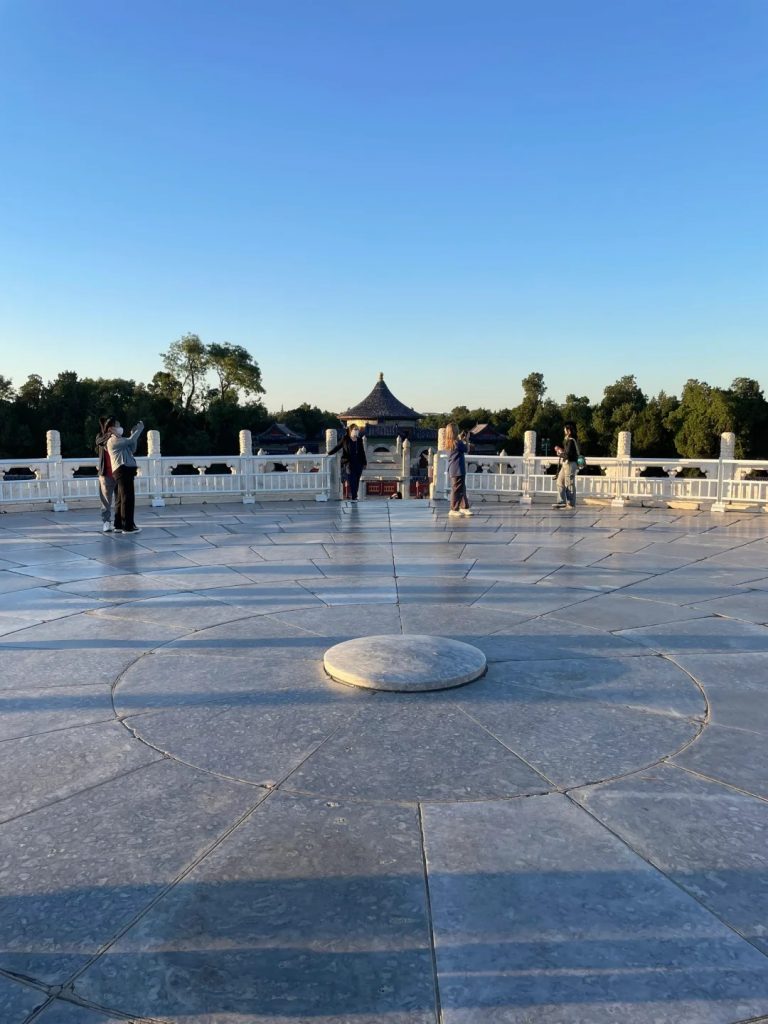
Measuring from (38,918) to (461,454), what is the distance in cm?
Answer: 1217

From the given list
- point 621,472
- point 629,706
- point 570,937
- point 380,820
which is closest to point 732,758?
point 629,706

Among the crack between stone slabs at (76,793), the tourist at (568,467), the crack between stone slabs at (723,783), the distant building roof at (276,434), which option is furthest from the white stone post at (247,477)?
the distant building roof at (276,434)

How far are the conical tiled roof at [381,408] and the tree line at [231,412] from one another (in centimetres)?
1063

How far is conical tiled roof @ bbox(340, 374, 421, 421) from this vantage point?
211 feet

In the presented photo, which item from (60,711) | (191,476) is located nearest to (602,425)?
(191,476)

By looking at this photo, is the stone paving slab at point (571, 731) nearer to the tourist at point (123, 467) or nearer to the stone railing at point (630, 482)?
the tourist at point (123, 467)

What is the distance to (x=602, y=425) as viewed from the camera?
6138 cm

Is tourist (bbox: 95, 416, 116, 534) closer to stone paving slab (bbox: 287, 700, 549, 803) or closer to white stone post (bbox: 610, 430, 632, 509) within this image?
stone paving slab (bbox: 287, 700, 549, 803)

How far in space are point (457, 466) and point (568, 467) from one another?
290 cm

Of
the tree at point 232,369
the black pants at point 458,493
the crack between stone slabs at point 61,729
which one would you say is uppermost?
the tree at point 232,369

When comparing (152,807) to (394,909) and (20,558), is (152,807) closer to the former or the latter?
(394,909)

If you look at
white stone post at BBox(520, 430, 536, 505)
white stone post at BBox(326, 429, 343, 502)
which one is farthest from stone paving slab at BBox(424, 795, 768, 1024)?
white stone post at BBox(326, 429, 343, 502)

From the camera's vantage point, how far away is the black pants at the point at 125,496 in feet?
37.0

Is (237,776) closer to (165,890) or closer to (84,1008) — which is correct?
(165,890)
